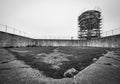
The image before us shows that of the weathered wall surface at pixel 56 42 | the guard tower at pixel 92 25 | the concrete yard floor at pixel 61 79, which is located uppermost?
the guard tower at pixel 92 25

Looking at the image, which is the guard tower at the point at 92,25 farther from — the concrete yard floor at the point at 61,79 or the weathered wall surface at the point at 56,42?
the concrete yard floor at the point at 61,79

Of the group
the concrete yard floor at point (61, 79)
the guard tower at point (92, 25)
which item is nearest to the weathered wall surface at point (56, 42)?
the guard tower at point (92, 25)

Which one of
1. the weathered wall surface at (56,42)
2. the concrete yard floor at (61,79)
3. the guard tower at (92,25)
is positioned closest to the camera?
the concrete yard floor at (61,79)

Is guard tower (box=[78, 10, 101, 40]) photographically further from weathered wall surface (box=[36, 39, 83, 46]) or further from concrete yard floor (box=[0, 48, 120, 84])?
concrete yard floor (box=[0, 48, 120, 84])

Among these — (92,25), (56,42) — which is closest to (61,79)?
(56,42)

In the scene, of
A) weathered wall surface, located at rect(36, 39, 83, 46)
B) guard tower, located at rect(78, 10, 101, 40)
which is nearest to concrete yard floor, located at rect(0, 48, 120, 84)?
weathered wall surface, located at rect(36, 39, 83, 46)

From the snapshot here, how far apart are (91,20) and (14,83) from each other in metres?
23.5

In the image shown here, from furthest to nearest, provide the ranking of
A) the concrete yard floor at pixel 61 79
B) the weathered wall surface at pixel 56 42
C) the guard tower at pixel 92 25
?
1. the guard tower at pixel 92 25
2. the weathered wall surface at pixel 56 42
3. the concrete yard floor at pixel 61 79

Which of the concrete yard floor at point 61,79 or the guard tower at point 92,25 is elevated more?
the guard tower at point 92,25

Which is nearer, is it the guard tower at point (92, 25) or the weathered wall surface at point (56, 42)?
the weathered wall surface at point (56, 42)

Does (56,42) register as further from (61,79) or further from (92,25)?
(61,79)

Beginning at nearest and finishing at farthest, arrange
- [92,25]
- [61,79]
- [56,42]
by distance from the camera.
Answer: [61,79]
[56,42]
[92,25]

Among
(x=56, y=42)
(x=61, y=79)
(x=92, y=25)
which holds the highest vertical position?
(x=92, y=25)

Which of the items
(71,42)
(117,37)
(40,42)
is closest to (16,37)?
(40,42)
